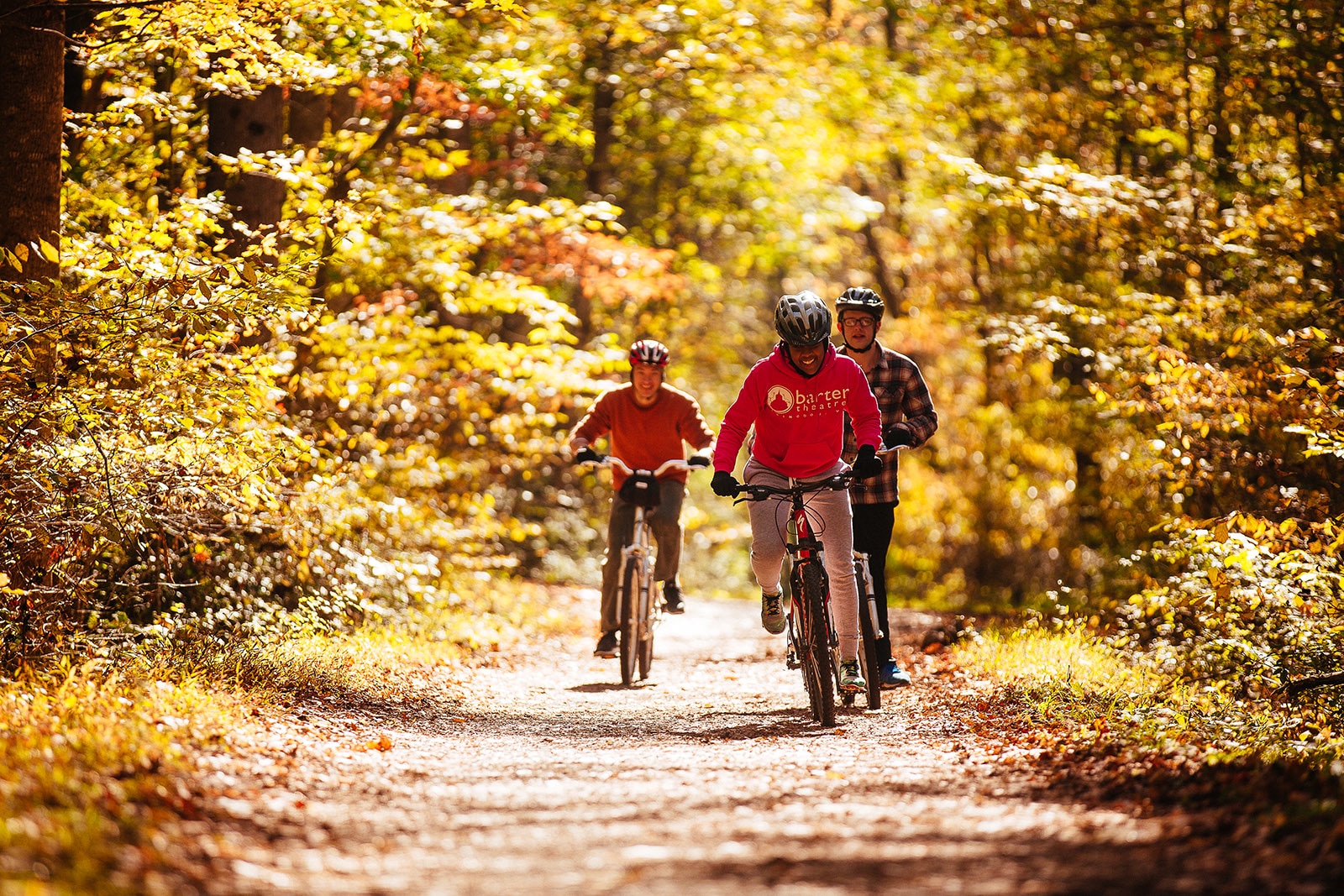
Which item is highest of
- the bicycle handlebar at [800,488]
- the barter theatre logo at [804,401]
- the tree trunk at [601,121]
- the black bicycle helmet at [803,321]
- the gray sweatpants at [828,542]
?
the tree trunk at [601,121]

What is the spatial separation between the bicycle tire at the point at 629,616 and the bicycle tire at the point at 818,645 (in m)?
2.13

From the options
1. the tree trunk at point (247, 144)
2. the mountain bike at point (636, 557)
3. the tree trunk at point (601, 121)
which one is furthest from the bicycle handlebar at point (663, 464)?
the tree trunk at point (601, 121)

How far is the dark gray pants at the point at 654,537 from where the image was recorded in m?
9.55

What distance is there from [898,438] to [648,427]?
2.31 metres

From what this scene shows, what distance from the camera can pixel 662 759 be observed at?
6359 millimetres

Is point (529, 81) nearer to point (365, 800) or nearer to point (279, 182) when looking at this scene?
point (279, 182)

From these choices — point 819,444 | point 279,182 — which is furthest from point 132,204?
point 819,444

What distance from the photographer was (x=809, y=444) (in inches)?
300

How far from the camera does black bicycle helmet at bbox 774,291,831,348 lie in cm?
726

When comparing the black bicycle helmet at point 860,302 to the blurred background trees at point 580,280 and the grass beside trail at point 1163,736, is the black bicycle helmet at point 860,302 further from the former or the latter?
the grass beside trail at point 1163,736

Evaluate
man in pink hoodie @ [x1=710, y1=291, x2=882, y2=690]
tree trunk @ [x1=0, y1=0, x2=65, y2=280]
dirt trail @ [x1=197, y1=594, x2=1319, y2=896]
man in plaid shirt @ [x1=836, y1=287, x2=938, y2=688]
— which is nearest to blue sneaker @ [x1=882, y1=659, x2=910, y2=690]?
man in plaid shirt @ [x1=836, y1=287, x2=938, y2=688]

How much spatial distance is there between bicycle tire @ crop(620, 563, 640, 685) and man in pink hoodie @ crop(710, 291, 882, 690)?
71.9 inches

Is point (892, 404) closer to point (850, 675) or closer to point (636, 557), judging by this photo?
point (850, 675)

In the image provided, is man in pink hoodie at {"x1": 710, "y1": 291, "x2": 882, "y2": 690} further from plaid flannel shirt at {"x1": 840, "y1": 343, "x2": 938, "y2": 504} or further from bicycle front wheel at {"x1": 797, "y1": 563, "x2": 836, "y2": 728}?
plaid flannel shirt at {"x1": 840, "y1": 343, "x2": 938, "y2": 504}
